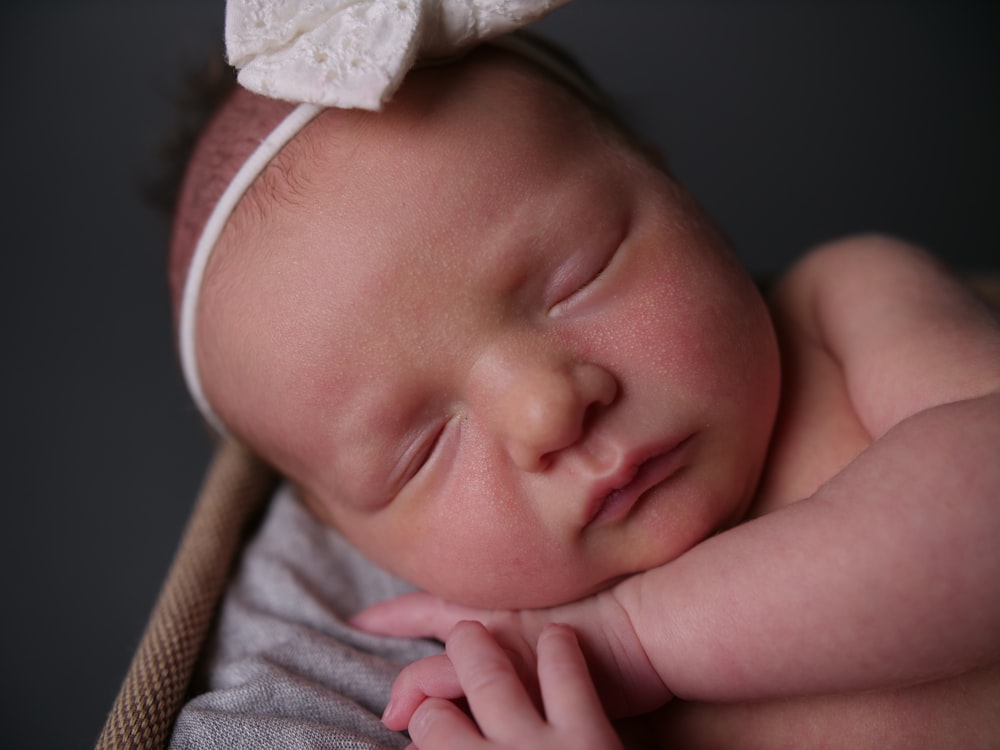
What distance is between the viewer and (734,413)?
0.98 m

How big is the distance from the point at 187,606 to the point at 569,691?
21.6 inches

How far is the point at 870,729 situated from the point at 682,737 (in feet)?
0.68

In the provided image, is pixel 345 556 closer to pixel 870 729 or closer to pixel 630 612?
pixel 630 612

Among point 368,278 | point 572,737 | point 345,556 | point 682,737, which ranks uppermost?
point 368,278

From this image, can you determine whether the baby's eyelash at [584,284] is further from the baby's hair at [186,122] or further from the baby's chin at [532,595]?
the baby's hair at [186,122]

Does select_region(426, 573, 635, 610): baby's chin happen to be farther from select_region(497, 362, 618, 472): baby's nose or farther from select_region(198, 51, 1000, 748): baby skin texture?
select_region(497, 362, 618, 472): baby's nose

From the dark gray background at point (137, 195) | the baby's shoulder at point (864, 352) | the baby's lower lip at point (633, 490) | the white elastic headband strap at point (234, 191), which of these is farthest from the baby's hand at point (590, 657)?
the dark gray background at point (137, 195)

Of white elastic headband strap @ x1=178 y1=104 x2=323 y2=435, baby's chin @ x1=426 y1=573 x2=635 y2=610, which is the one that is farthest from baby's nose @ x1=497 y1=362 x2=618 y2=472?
white elastic headband strap @ x1=178 y1=104 x2=323 y2=435

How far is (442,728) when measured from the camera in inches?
33.0

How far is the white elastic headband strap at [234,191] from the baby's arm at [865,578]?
1.73 feet

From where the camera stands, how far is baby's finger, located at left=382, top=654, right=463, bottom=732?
909 millimetres

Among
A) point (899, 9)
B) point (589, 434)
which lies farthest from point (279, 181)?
point (899, 9)

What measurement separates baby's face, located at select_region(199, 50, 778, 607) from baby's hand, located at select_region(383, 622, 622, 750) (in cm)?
9

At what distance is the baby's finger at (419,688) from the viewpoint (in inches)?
35.8
